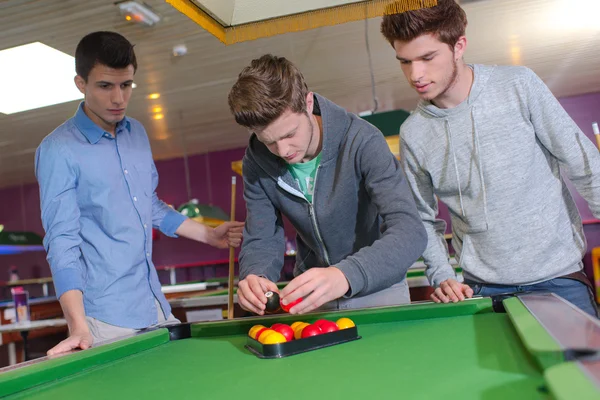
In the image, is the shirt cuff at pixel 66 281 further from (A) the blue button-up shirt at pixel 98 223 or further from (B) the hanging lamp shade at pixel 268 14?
(B) the hanging lamp shade at pixel 268 14

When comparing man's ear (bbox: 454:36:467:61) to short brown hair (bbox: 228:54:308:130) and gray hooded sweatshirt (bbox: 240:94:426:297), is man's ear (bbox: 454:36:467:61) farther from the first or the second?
short brown hair (bbox: 228:54:308:130)

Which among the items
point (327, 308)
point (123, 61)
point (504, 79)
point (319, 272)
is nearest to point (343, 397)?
point (319, 272)

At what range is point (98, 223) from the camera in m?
2.04

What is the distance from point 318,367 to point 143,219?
1240 mm

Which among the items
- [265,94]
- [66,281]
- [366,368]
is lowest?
[366,368]

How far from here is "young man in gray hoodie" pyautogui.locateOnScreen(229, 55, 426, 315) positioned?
4.97 ft

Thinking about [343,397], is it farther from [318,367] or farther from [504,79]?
[504,79]

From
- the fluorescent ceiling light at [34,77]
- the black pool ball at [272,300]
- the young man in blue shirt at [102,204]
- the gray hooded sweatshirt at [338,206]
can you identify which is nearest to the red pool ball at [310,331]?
the black pool ball at [272,300]

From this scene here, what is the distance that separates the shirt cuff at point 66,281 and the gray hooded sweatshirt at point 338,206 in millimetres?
534

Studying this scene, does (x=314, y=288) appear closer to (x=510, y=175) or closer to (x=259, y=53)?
(x=510, y=175)

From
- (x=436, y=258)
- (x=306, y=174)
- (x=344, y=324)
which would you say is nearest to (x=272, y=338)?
(x=344, y=324)

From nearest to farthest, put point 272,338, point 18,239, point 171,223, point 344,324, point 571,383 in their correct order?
point 571,383
point 272,338
point 344,324
point 171,223
point 18,239

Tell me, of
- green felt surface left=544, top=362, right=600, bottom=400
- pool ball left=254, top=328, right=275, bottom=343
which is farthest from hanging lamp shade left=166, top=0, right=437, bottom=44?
green felt surface left=544, top=362, right=600, bottom=400

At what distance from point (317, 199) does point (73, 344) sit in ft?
2.87
